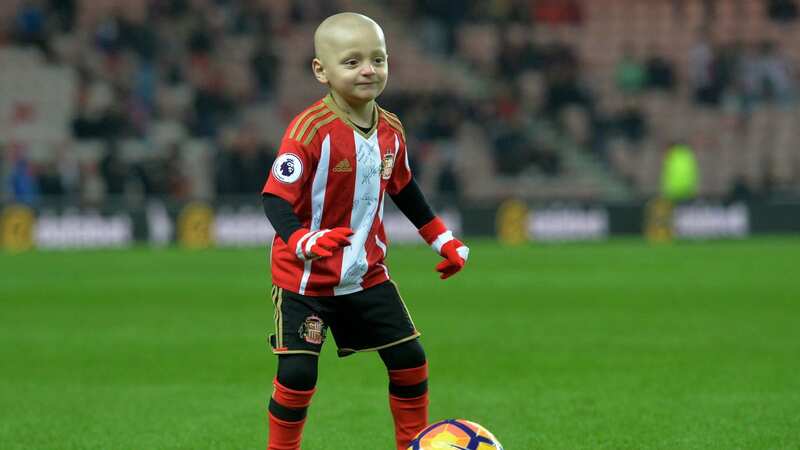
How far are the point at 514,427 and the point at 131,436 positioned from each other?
1.90m

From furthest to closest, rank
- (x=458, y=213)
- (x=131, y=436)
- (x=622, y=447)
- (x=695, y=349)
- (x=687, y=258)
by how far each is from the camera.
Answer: (x=458, y=213) < (x=687, y=258) < (x=695, y=349) < (x=131, y=436) < (x=622, y=447)

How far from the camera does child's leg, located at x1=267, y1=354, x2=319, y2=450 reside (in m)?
4.70

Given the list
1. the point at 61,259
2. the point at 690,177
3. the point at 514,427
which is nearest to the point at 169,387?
the point at 514,427

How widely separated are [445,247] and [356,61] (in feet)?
2.97

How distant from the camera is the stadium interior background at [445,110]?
2208 centimetres

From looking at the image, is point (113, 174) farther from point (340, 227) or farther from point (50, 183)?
point (340, 227)

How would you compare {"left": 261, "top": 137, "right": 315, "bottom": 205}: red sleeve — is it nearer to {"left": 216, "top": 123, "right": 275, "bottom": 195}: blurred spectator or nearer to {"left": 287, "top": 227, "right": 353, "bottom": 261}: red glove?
{"left": 287, "top": 227, "right": 353, "bottom": 261}: red glove

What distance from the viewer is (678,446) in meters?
5.82

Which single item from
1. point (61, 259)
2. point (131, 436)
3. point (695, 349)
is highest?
point (131, 436)

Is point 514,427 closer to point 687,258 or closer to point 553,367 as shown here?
point 553,367

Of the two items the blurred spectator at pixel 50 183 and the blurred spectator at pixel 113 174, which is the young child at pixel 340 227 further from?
the blurred spectator at pixel 50 183

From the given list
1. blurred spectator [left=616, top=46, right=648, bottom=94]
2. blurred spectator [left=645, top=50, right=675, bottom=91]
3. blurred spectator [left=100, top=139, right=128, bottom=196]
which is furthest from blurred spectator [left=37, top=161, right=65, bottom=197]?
blurred spectator [left=645, top=50, right=675, bottom=91]

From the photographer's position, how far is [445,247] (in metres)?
5.18

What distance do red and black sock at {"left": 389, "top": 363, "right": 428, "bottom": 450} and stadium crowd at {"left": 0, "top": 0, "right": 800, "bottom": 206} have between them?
17067mm
